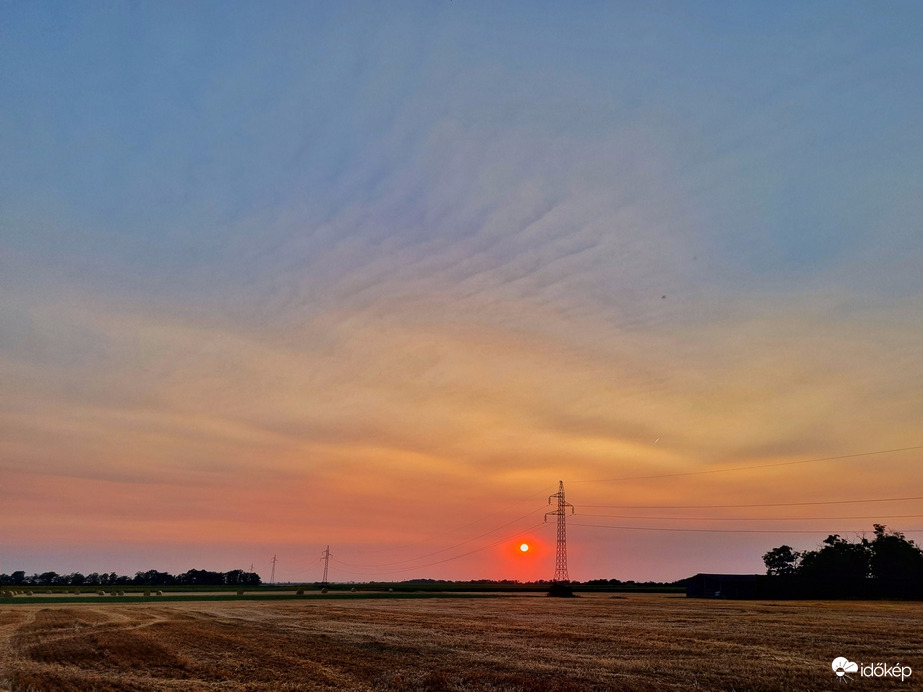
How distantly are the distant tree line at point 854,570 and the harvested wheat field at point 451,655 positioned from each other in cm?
7498

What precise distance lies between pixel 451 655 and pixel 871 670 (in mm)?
14715

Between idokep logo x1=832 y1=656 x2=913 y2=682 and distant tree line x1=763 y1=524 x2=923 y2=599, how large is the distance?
9716cm

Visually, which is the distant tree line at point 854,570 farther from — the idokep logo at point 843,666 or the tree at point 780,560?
the idokep logo at point 843,666

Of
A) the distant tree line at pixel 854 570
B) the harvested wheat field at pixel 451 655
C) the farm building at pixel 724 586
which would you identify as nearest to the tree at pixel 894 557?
the distant tree line at pixel 854 570

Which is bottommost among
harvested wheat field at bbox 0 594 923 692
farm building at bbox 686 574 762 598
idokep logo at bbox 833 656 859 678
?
farm building at bbox 686 574 762 598

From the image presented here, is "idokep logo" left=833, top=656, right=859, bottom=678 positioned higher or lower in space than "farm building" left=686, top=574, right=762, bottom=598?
higher

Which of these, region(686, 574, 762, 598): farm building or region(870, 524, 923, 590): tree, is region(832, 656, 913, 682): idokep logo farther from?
region(870, 524, 923, 590): tree

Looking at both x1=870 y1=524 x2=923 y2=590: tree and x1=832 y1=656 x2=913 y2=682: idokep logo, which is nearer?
x1=832 y1=656 x2=913 y2=682: idokep logo

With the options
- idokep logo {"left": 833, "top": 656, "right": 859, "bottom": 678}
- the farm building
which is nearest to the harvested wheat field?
idokep logo {"left": 833, "top": 656, "right": 859, "bottom": 678}

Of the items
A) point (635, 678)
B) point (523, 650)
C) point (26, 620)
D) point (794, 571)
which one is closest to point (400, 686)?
point (635, 678)

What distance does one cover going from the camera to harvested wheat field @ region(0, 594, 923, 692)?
1961 cm

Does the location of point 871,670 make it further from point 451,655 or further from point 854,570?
point 854,570

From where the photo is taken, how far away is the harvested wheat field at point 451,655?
19609mm

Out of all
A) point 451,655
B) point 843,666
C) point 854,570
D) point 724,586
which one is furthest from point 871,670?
point 854,570
